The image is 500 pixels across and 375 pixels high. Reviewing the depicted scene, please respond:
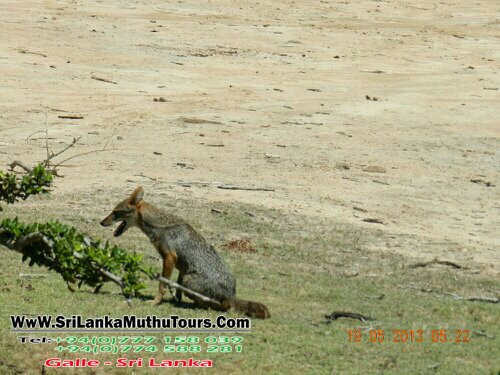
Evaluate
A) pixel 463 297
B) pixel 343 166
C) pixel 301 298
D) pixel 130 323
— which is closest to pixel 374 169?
pixel 343 166

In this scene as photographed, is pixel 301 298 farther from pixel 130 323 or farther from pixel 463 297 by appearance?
pixel 130 323

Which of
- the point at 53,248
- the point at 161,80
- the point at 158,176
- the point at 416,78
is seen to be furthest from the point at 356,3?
the point at 53,248

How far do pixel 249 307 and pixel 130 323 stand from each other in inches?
53.2

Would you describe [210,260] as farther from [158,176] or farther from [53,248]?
[158,176]

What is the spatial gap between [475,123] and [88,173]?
9824mm

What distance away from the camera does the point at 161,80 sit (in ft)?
95.5

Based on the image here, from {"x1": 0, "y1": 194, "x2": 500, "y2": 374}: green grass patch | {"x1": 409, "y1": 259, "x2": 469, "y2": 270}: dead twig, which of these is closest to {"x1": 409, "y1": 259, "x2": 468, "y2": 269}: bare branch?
{"x1": 409, "y1": 259, "x2": 469, "y2": 270}: dead twig

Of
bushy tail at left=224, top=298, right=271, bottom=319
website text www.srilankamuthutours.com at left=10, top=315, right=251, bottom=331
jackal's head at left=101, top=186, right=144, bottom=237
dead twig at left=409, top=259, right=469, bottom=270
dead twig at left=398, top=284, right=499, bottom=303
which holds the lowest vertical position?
dead twig at left=409, top=259, right=469, bottom=270

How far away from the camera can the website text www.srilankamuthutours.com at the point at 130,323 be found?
12.9 metres

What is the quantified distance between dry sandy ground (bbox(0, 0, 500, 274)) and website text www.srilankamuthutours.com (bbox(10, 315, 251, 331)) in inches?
229
